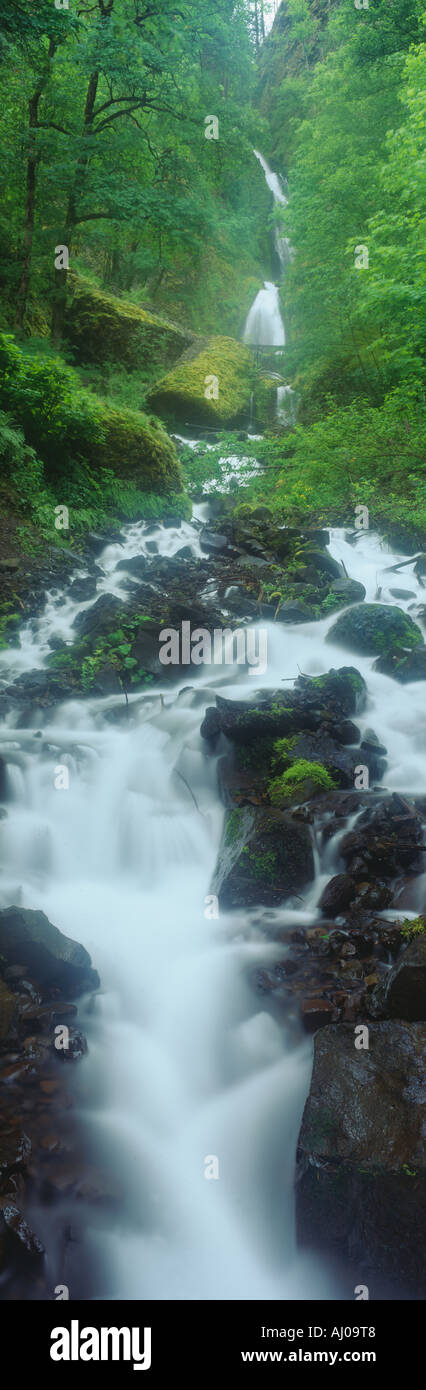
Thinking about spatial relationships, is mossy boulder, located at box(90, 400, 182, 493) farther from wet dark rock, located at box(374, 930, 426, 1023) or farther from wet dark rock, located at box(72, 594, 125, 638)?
wet dark rock, located at box(374, 930, 426, 1023)

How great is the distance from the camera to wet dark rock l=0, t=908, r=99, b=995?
151 inches

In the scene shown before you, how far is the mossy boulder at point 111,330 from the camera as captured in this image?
15148 millimetres

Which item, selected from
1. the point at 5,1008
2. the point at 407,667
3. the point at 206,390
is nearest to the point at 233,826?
the point at 5,1008

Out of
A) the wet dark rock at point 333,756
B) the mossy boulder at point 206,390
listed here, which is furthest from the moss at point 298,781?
the mossy boulder at point 206,390

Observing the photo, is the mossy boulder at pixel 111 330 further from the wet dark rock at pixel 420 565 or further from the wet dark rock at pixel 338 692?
the wet dark rock at pixel 338 692

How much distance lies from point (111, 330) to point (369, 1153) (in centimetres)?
1682

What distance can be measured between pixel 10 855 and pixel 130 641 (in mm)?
3468

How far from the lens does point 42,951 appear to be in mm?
3838

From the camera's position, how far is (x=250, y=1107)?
3602 millimetres

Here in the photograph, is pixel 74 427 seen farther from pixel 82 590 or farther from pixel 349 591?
pixel 349 591

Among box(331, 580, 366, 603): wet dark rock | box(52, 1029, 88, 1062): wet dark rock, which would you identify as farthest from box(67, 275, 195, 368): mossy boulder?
box(52, 1029, 88, 1062): wet dark rock

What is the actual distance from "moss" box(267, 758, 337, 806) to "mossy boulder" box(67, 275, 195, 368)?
534 inches
